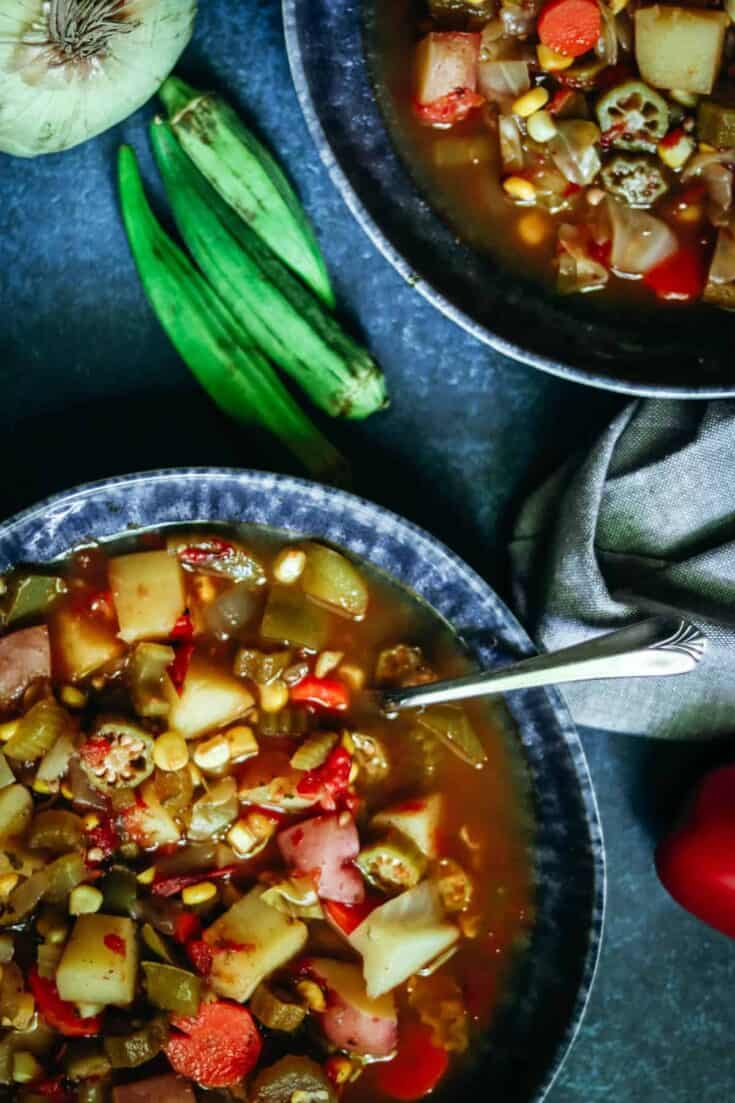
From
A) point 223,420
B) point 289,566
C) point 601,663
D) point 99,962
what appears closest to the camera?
point 601,663

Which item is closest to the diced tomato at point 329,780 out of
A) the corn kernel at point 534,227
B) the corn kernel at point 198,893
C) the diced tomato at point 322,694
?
the diced tomato at point 322,694

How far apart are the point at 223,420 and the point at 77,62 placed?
44.2 inches

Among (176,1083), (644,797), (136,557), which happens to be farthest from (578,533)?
(176,1083)

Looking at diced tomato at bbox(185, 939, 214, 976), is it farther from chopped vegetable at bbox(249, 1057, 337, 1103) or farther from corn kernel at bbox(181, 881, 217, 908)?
chopped vegetable at bbox(249, 1057, 337, 1103)

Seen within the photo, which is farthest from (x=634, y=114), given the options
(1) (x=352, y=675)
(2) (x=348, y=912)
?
(2) (x=348, y=912)

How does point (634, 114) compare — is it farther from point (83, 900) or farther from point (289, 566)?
point (83, 900)

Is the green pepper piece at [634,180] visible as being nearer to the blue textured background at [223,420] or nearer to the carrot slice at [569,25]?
the carrot slice at [569,25]

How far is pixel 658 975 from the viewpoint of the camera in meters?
3.86

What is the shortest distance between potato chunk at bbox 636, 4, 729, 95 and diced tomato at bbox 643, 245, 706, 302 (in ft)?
1.52

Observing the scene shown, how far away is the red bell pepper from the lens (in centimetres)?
342

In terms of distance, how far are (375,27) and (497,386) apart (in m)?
1.14

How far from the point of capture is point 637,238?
3.48 metres

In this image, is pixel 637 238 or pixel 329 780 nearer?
pixel 329 780

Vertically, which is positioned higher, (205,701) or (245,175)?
(245,175)
